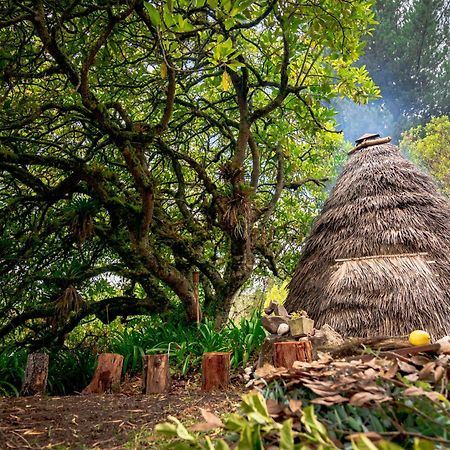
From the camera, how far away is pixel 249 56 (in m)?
6.79

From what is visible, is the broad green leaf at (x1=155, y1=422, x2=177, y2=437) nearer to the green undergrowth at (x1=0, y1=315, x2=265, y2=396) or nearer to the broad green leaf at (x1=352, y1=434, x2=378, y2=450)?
the broad green leaf at (x1=352, y1=434, x2=378, y2=450)

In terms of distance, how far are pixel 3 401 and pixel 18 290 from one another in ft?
5.80

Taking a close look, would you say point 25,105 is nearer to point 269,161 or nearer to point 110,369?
point 110,369

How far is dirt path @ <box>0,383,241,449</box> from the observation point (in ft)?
7.59

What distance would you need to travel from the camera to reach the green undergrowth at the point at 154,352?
4723 millimetres

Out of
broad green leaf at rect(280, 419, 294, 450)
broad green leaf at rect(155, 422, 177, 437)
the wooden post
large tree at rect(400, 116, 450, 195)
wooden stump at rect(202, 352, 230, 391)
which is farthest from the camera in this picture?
large tree at rect(400, 116, 450, 195)

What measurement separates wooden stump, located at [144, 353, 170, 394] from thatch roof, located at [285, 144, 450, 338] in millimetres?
1684

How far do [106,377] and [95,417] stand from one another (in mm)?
1335

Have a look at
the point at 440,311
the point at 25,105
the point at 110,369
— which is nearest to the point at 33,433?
the point at 110,369

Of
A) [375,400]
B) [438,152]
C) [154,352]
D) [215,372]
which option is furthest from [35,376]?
[438,152]

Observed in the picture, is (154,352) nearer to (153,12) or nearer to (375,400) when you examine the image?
(153,12)

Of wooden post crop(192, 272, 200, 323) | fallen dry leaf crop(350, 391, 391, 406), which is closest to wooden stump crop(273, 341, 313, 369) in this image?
fallen dry leaf crop(350, 391, 391, 406)

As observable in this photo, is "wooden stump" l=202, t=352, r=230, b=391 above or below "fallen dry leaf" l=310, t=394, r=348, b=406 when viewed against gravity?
above

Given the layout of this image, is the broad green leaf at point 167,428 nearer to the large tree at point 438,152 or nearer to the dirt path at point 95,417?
the dirt path at point 95,417
